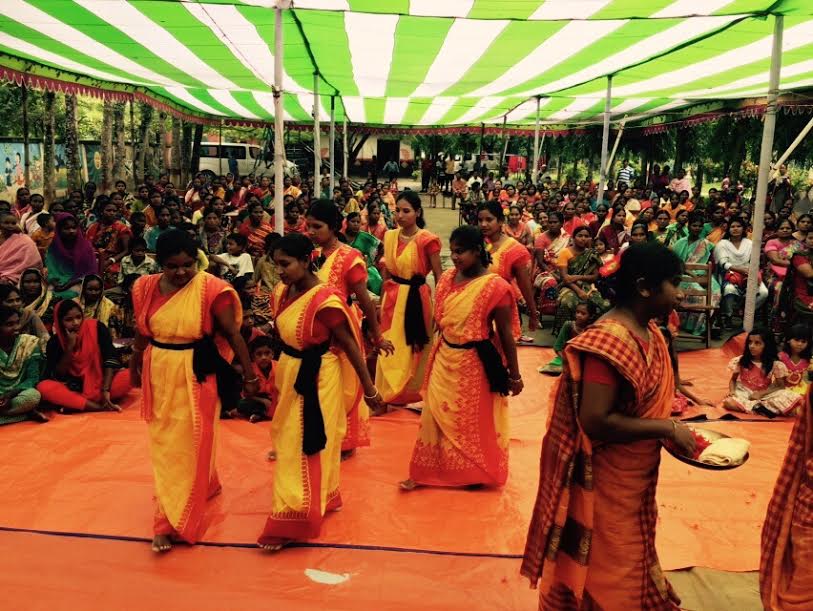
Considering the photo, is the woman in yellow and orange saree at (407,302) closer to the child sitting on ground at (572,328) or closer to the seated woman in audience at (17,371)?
the child sitting on ground at (572,328)

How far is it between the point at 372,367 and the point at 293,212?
3258mm

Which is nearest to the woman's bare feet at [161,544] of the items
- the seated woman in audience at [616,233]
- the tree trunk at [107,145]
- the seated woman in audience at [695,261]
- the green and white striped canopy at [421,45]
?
the green and white striped canopy at [421,45]

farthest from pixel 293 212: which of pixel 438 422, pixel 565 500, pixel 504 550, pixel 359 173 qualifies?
pixel 359 173

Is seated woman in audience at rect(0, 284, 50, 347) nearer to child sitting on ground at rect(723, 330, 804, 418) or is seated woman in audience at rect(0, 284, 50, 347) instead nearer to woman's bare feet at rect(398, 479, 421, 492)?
woman's bare feet at rect(398, 479, 421, 492)

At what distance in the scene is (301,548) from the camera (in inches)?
128

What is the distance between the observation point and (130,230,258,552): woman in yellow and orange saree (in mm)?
3164

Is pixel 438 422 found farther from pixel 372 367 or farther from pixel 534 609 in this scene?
pixel 372 367

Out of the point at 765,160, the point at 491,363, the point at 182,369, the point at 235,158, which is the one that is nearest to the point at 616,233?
the point at 765,160

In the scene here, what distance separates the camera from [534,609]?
2.81 metres

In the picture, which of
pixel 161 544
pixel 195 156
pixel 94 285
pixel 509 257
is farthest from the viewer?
pixel 195 156

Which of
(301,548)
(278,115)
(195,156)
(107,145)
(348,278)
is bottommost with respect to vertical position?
(301,548)

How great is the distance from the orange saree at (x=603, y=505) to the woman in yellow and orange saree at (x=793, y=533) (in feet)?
1.05

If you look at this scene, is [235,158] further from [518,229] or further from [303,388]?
[303,388]

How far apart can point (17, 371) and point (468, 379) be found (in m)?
3.20
